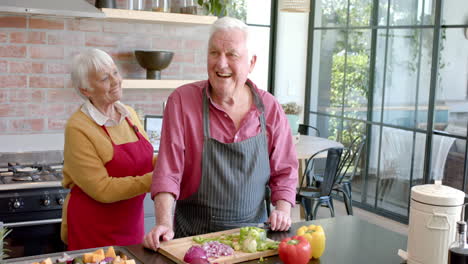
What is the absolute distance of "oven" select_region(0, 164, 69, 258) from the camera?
3.01m

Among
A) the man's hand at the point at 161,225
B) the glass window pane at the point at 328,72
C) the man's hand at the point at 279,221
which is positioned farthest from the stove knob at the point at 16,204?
the glass window pane at the point at 328,72

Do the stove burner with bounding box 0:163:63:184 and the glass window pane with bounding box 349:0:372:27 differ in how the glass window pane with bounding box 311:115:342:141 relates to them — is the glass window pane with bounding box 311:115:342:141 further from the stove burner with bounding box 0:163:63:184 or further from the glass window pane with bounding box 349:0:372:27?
the stove burner with bounding box 0:163:63:184

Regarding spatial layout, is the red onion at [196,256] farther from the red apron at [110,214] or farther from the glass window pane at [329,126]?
the glass window pane at [329,126]

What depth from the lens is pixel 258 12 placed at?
20.5 feet

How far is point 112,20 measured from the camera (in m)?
4.06

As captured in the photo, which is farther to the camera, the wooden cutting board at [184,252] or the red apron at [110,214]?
the red apron at [110,214]

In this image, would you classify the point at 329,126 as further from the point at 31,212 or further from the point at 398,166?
the point at 31,212

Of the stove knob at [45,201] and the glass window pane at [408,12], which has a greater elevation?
the glass window pane at [408,12]

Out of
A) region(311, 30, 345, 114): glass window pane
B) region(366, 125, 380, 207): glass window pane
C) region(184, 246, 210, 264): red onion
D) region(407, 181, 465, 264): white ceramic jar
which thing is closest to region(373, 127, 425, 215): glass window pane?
region(366, 125, 380, 207): glass window pane

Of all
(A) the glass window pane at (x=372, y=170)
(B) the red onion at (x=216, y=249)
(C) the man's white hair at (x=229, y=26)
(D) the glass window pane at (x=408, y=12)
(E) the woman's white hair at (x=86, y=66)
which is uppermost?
(D) the glass window pane at (x=408, y=12)

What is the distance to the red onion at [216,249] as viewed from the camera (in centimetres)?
178

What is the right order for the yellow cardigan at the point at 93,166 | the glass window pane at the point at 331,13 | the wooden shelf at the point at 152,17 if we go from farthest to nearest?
the glass window pane at the point at 331,13 < the wooden shelf at the point at 152,17 < the yellow cardigan at the point at 93,166

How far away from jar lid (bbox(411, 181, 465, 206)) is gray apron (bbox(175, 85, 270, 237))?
2.14ft

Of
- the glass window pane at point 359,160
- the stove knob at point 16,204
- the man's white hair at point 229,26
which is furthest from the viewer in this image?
the glass window pane at point 359,160
